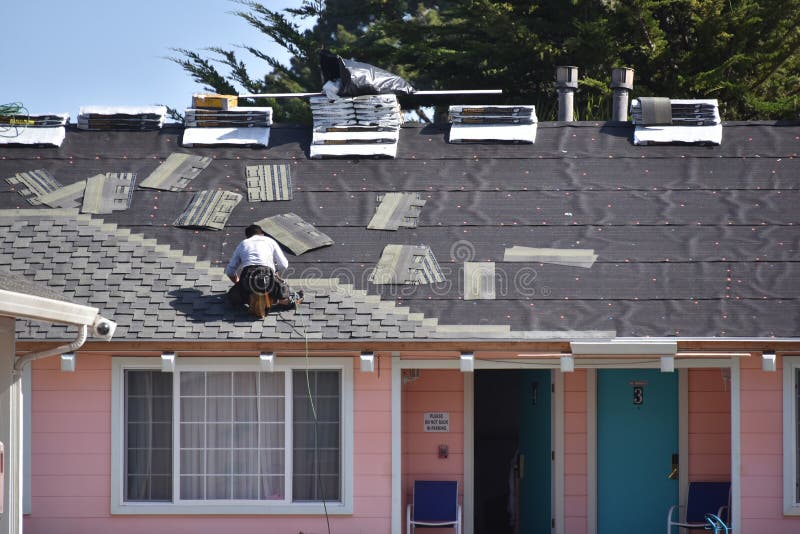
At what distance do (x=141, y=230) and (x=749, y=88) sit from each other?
13.8m

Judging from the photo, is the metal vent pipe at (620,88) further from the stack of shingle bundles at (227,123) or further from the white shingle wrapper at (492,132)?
the stack of shingle bundles at (227,123)

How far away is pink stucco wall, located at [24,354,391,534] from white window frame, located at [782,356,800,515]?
405cm

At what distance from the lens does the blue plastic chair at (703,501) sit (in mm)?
12867

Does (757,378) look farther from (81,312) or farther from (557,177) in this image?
(81,312)

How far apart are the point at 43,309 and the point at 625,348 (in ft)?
19.1

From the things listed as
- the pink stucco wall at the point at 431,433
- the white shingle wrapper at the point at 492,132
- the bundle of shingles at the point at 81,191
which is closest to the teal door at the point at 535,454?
the pink stucco wall at the point at 431,433

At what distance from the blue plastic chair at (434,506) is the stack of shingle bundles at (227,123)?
507cm

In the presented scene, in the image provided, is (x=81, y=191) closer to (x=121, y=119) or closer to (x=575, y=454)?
(x=121, y=119)

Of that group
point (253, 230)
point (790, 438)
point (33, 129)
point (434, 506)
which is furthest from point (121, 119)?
point (790, 438)

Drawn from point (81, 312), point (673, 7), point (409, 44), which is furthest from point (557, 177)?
point (409, 44)

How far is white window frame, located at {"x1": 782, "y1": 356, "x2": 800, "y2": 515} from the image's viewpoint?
39.4 ft

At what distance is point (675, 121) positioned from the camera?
14852 millimetres

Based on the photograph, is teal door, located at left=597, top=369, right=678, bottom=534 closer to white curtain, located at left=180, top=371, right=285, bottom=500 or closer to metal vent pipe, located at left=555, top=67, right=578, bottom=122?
white curtain, located at left=180, top=371, right=285, bottom=500

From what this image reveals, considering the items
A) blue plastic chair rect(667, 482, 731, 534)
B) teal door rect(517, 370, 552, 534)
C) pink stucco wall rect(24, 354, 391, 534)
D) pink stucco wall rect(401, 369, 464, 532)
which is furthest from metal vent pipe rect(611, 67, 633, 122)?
pink stucco wall rect(24, 354, 391, 534)
